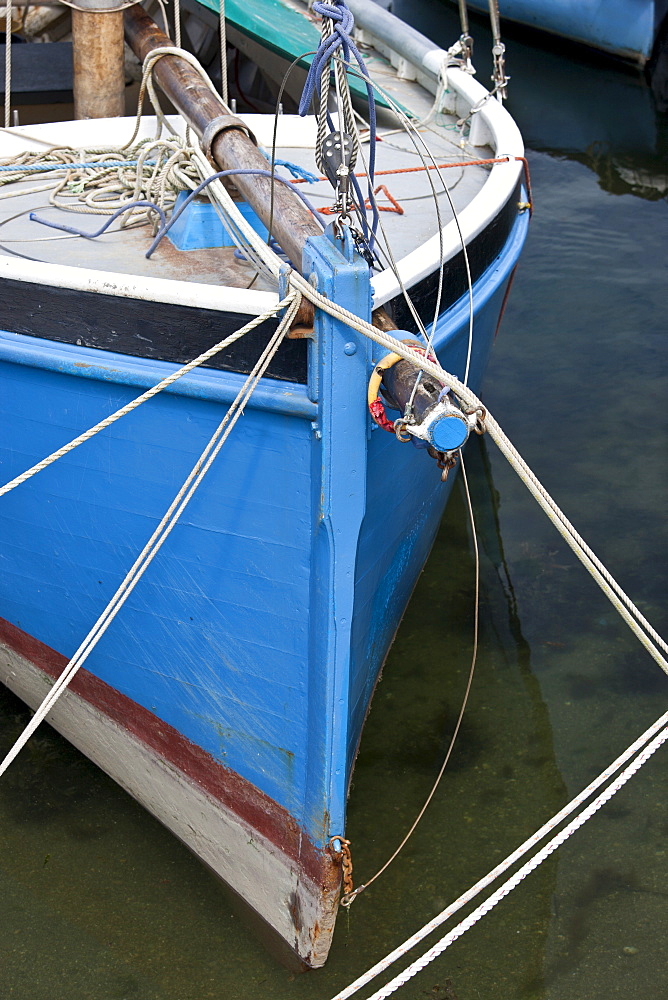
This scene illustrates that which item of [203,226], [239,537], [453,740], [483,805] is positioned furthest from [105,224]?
[483,805]

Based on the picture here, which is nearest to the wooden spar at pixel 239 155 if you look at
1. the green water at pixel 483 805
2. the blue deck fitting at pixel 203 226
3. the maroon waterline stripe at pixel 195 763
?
the blue deck fitting at pixel 203 226

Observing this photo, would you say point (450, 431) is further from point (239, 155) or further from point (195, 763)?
point (195, 763)

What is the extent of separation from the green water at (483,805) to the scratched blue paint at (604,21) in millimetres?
9339

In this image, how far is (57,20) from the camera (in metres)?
5.81

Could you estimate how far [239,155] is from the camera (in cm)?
301

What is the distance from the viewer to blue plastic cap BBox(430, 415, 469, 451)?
2320mm

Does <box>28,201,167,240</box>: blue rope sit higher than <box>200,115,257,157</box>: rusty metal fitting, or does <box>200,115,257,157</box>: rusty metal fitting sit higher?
<box>200,115,257,157</box>: rusty metal fitting

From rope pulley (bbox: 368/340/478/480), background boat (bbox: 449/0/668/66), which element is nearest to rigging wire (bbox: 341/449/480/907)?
rope pulley (bbox: 368/340/478/480)

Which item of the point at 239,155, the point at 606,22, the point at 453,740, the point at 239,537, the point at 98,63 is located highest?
the point at 239,155

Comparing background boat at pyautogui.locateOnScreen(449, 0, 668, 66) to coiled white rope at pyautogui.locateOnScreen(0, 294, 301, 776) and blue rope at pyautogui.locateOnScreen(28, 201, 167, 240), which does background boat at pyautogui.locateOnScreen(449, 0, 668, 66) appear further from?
coiled white rope at pyautogui.locateOnScreen(0, 294, 301, 776)

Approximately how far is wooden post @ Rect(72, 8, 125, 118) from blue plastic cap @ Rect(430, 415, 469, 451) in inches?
119

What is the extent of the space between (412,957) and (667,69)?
13233 mm

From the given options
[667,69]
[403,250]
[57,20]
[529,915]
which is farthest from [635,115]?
[529,915]

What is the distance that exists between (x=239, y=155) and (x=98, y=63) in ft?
6.18
